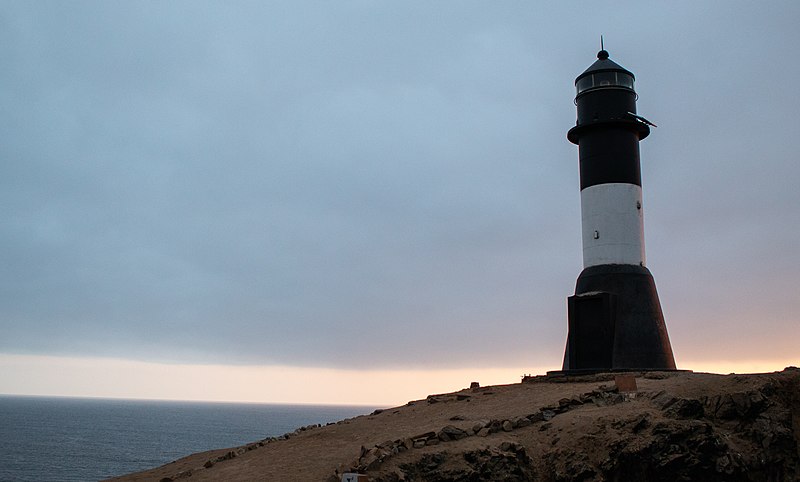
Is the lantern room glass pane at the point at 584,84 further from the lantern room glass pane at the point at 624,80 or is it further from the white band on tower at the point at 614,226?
the white band on tower at the point at 614,226

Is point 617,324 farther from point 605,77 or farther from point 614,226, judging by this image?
point 605,77

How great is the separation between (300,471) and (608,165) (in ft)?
55.5

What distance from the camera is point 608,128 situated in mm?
27953

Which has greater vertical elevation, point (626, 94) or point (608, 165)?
point (626, 94)

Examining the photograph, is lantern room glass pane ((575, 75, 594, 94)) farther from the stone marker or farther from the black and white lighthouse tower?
the stone marker

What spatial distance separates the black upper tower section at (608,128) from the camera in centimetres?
2763

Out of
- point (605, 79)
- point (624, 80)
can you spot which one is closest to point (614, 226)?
point (605, 79)

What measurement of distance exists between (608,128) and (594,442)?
14.9 metres

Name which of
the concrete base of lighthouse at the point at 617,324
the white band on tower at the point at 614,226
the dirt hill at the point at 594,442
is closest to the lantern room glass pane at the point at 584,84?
the white band on tower at the point at 614,226

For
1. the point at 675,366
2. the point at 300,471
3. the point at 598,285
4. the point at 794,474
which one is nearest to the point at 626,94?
the point at 598,285

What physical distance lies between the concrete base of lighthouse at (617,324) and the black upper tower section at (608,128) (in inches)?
145

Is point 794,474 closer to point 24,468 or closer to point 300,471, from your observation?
point 300,471

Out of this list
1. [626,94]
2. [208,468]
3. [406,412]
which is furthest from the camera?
[626,94]

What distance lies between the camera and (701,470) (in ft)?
53.4
